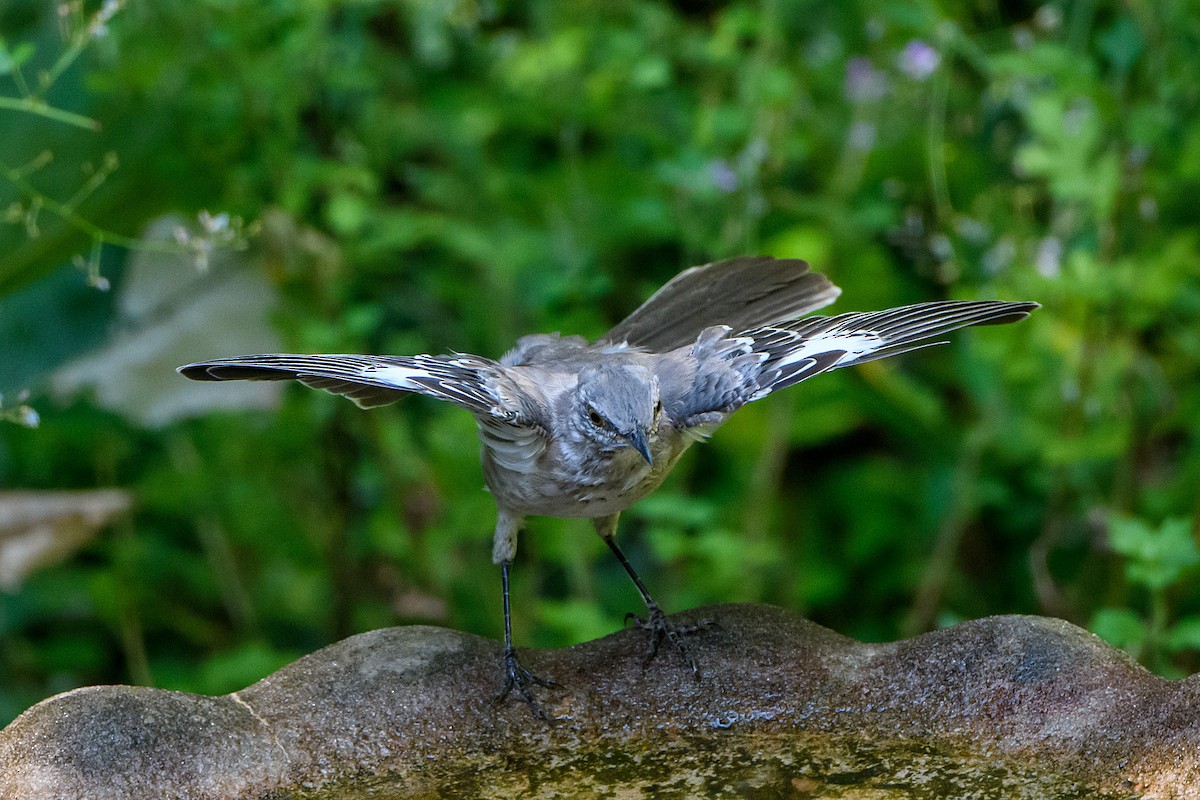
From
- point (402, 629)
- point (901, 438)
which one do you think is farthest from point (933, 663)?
point (901, 438)

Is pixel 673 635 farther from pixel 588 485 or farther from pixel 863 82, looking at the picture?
pixel 863 82

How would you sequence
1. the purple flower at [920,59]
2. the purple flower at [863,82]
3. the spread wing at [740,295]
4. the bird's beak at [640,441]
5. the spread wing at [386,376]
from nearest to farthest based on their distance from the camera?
the spread wing at [386,376] → the bird's beak at [640,441] → the spread wing at [740,295] → the purple flower at [920,59] → the purple flower at [863,82]

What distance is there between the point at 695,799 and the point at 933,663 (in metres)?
0.66

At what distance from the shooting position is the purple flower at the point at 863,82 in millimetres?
5477

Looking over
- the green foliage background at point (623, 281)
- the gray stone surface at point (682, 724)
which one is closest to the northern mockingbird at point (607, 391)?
the gray stone surface at point (682, 724)

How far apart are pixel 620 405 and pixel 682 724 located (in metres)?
0.78

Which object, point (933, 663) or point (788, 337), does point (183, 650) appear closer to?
point (788, 337)

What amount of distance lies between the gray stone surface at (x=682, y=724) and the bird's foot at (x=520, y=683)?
0.02 metres

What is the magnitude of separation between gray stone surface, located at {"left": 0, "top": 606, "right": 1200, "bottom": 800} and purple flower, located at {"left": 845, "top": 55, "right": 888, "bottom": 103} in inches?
116

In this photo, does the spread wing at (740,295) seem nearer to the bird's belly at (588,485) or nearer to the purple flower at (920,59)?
the bird's belly at (588,485)

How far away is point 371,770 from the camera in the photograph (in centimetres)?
288

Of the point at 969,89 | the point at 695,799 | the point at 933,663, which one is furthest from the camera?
the point at 969,89

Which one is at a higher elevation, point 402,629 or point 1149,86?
point 1149,86

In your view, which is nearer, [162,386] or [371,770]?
[371,770]
